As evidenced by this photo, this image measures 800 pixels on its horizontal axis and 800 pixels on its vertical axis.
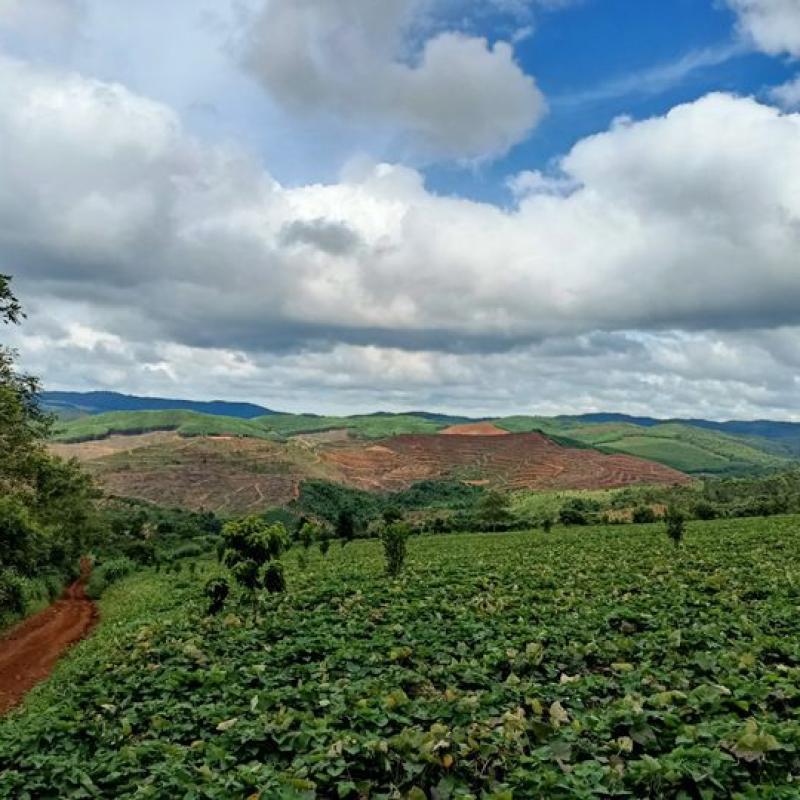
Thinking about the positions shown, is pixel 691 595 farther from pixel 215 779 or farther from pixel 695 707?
pixel 215 779

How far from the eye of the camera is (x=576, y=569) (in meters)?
29.8

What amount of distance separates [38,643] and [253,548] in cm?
1440

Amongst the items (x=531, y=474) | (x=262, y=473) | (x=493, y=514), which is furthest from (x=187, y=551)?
(x=531, y=474)

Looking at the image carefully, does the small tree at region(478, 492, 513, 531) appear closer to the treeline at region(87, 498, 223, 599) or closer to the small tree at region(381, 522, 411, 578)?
the treeline at region(87, 498, 223, 599)

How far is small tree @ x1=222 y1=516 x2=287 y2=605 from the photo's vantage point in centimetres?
2570

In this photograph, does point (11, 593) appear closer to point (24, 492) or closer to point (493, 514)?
point (24, 492)

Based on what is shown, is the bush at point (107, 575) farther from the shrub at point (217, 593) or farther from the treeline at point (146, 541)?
the shrub at point (217, 593)

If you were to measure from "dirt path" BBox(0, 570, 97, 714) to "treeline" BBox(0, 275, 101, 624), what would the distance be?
1.19 meters

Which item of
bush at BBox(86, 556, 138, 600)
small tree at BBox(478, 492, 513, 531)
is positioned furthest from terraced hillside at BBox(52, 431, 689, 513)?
bush at BBox(86, 556, 138, 600)

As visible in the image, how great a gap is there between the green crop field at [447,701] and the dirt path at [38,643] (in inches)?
184

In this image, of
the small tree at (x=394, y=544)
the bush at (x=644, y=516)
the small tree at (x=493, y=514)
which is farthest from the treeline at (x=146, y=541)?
the bush at (x=644, y=516)

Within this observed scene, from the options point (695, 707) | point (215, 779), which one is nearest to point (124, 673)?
point (215, 779)

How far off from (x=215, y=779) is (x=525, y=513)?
99.9 m

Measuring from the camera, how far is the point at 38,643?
32156mm
